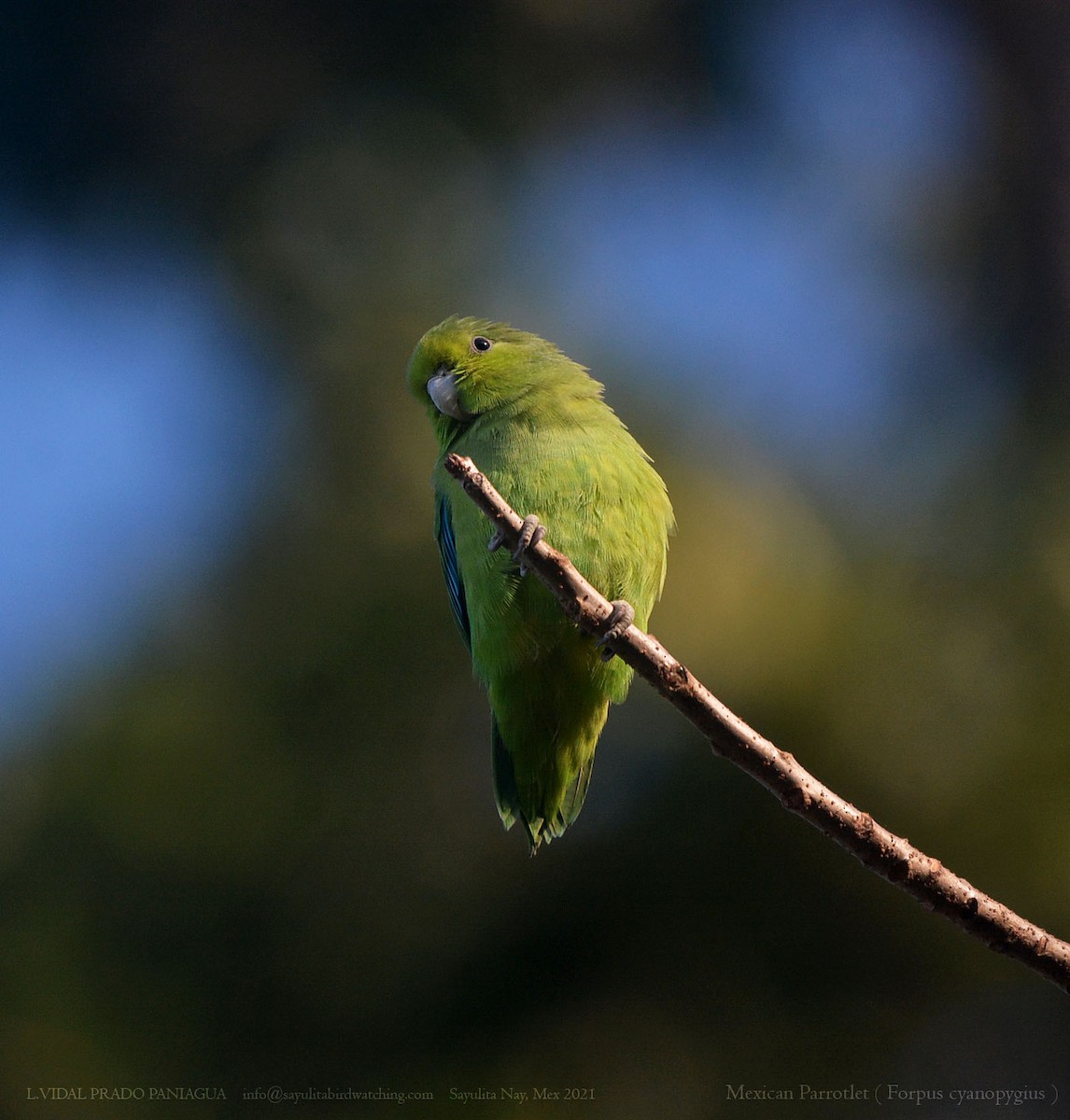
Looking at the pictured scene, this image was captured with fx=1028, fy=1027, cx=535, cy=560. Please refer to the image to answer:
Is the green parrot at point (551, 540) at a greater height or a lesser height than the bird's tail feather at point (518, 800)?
greater

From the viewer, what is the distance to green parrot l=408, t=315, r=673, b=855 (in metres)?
3.51

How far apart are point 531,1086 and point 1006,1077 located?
2800mm

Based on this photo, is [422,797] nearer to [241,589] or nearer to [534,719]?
[241,589]

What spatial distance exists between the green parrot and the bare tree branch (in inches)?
32.4

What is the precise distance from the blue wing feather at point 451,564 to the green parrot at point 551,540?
0.01 m

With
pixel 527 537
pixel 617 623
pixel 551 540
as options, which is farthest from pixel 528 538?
pixel 551 540

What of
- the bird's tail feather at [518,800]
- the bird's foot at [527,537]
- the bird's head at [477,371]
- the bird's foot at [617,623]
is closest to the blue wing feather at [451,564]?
the bird's head at [477,371]

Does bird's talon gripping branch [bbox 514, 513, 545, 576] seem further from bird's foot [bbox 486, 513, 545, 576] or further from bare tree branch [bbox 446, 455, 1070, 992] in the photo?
bare tree branch [bbox 446, 455, 1070, 992]

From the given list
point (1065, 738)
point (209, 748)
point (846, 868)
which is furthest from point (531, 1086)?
point (1065, 738)

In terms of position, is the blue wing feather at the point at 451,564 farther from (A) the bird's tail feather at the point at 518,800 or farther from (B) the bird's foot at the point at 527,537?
(B) the bird's foot at the point at 527,537

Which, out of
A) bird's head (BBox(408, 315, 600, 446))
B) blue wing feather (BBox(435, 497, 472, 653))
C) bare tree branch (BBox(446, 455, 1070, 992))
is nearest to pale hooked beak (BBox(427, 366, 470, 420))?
bird's head (BBox(408, 315, 600, 446))

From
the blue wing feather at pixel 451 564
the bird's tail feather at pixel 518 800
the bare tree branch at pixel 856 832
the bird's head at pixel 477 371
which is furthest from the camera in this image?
the blue wing feather at pixel 451 564

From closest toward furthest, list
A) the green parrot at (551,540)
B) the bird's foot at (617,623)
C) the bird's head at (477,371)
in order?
1. the bird's foot at (617,623)
2. the green parrot at (551,540)
3. the bird's head at (477,371)

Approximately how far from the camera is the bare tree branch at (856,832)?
2.40 meters
